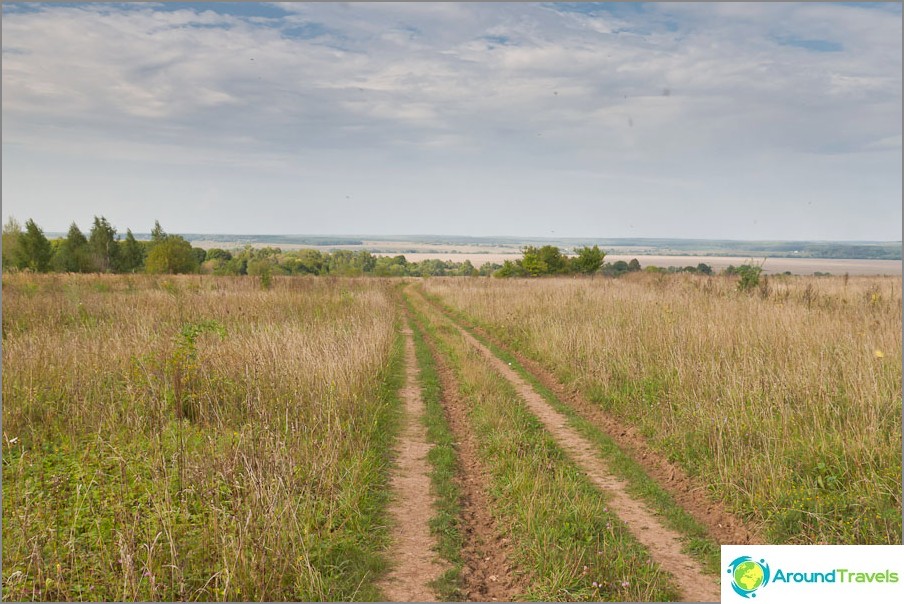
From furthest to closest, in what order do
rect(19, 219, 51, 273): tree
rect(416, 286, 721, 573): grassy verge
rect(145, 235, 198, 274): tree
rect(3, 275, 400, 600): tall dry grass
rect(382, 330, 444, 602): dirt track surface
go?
rect(145, 235, 198, 274): tree < rect(19, 219, 51, 273): tree < rect(416, 286, 721, 573): grassy verge < rect(382, 330, 444, 602): dirt track surface < rect(3, 275, 400, 600): tall dry grass

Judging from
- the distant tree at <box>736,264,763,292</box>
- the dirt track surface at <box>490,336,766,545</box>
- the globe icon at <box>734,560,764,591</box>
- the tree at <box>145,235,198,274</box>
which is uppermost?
the tree at <box>145,235,198,274</box>

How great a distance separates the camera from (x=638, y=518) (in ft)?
18.3

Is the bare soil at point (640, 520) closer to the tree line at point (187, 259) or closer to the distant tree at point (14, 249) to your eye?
the tree line at point (187, 259)

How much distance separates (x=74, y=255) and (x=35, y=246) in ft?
22.3

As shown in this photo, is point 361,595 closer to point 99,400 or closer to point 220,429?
point 220,429

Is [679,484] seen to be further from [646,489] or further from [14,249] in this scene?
[14,249]

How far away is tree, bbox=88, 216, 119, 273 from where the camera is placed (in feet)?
218

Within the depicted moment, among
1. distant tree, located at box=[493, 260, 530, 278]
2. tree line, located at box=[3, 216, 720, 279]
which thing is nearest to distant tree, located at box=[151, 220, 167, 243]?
tree line, located at box=[3, 216, 720, 279]

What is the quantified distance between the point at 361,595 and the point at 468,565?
3.01 feet

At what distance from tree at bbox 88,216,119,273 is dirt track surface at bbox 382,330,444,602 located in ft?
225

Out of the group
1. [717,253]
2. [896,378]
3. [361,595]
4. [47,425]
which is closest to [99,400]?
[47,425]

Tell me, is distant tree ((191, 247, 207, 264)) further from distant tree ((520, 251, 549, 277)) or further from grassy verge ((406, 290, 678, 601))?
grassy verge ((406, 290, 678, 601))

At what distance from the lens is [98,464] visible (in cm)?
626

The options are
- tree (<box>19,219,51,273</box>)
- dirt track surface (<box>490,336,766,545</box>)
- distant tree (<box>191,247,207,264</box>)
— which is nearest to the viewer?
dirt track surface (<box>490,336,766,545</box>)
